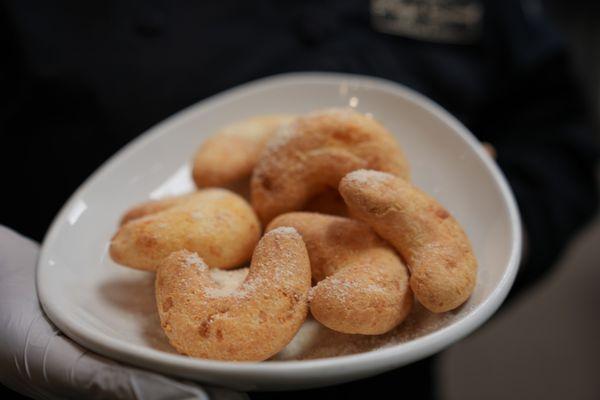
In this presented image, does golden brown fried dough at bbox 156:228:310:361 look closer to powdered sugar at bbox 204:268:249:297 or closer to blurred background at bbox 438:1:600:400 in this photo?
powdered sugar at bbox 204:268:249:297

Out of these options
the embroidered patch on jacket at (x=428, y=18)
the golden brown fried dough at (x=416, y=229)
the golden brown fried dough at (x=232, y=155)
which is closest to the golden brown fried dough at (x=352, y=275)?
the golden brown fried dough at (x=416, y=229)

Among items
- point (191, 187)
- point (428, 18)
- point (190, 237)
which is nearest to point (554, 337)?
point (428, 18)

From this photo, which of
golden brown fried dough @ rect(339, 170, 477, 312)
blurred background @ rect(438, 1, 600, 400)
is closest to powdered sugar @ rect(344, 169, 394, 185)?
golden brown fried dough @ rect(339, 170, 477, 312)

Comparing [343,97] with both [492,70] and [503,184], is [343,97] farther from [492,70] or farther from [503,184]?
[492,70]

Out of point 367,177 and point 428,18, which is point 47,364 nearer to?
point 367,177

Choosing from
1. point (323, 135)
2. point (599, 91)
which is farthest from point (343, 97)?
point (599, 91)

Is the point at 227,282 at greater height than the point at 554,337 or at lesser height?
greater
